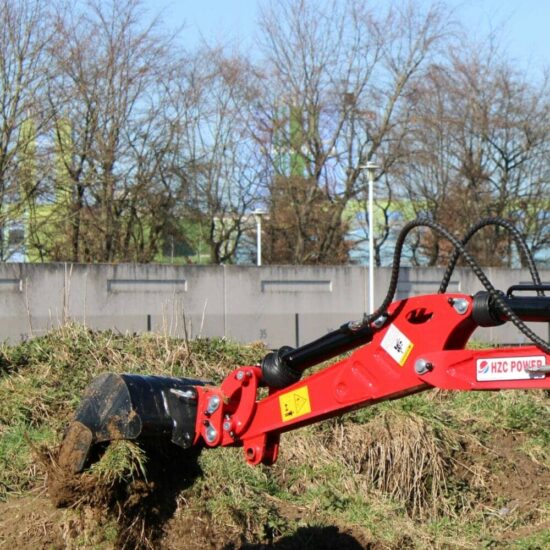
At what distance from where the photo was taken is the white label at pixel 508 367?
423 centimetres

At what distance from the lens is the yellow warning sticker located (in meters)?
5.15

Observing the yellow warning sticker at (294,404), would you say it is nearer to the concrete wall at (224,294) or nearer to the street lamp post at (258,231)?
the concrete wall at (224,294)

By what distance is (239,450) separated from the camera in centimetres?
821

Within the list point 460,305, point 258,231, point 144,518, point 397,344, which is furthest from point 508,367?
point 258,231

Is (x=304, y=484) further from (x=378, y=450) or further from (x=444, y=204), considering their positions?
(x=444, y=204)

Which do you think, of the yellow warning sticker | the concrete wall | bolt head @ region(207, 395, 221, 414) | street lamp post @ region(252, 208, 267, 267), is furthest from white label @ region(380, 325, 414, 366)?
street lamp post @ region(252, 208, 267, 267)

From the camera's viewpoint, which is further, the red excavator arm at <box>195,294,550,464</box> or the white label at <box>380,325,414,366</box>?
the white label at <box>380,325,414,366</box>

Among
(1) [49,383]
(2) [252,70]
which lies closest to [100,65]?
(2) [252,70]

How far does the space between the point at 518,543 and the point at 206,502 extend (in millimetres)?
2437

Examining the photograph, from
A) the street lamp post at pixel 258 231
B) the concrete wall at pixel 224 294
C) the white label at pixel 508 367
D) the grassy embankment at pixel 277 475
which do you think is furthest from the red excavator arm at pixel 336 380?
the street lamp post at pixel 258 231

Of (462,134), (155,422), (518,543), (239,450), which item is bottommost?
(518,543)

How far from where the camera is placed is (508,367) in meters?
4.30

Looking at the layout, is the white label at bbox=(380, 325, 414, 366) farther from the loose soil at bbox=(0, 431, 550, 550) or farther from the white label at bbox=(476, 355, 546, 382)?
the loose soil at bbox=(0, 431, 550, 550)

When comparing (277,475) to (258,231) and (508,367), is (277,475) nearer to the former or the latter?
(508,367)
